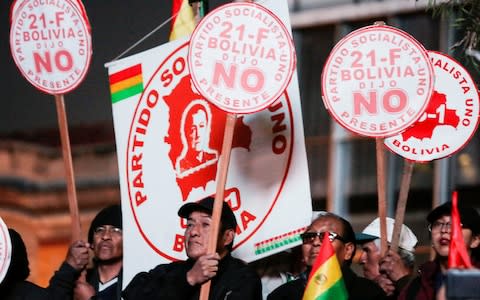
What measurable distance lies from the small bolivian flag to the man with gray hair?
5.47 feet

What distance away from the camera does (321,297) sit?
8.06m

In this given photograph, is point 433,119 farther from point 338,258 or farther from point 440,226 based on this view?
point 338,258

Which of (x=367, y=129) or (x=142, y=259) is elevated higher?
(x=367, y=129)

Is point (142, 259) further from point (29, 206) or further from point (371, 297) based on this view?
point (29, 206)

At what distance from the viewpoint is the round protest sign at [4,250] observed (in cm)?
891

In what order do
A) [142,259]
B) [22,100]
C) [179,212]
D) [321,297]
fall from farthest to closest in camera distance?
[22,100], [142,259], [179,212], [321,297]

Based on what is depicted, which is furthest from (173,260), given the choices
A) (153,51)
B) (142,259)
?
(153,51)

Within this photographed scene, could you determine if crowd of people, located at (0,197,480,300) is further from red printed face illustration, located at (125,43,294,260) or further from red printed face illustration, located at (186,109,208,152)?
red printed face illustration, located at (186,109,208,152)

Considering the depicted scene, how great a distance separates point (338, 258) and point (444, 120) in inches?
39.8

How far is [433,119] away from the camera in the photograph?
28.8 ft

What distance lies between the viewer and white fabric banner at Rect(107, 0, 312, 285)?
8992 millimetres

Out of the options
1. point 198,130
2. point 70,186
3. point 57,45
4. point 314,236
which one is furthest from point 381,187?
point 57,45

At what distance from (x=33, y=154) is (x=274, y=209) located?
4.64 metres

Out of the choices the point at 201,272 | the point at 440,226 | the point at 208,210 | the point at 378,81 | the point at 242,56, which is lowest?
the point at 201,272
